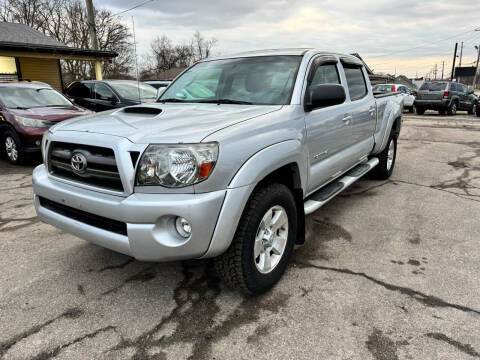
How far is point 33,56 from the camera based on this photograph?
50.4ft

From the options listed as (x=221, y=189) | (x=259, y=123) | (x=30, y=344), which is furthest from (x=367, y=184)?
(x=30, y=344)

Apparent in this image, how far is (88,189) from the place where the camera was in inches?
93.3

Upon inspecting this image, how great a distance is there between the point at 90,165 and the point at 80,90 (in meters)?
9.10

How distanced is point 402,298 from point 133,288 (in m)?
2.02

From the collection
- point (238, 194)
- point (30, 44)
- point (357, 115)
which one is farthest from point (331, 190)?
point (30, 44)

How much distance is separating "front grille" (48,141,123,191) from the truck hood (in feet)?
0.42

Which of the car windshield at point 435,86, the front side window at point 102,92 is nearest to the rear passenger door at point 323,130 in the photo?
the front side window at point 102,92

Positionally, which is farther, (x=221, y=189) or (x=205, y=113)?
(x=205, y=113)

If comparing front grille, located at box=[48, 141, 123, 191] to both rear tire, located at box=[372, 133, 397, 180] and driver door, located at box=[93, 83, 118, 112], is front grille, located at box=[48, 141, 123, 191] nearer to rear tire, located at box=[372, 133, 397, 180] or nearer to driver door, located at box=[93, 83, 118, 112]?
rear tire, located at box=[372, 133, 397, 180]

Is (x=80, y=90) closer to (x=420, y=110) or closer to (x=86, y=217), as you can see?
(x=86, y=217)

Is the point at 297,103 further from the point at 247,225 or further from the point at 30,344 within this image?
the point at 30,344

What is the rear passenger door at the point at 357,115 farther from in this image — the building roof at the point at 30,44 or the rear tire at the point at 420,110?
the rear tire at the point at 420,110

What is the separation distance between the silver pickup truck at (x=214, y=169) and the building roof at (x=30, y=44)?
554 inches

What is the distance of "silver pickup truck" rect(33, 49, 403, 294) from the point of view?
6.88 feet
